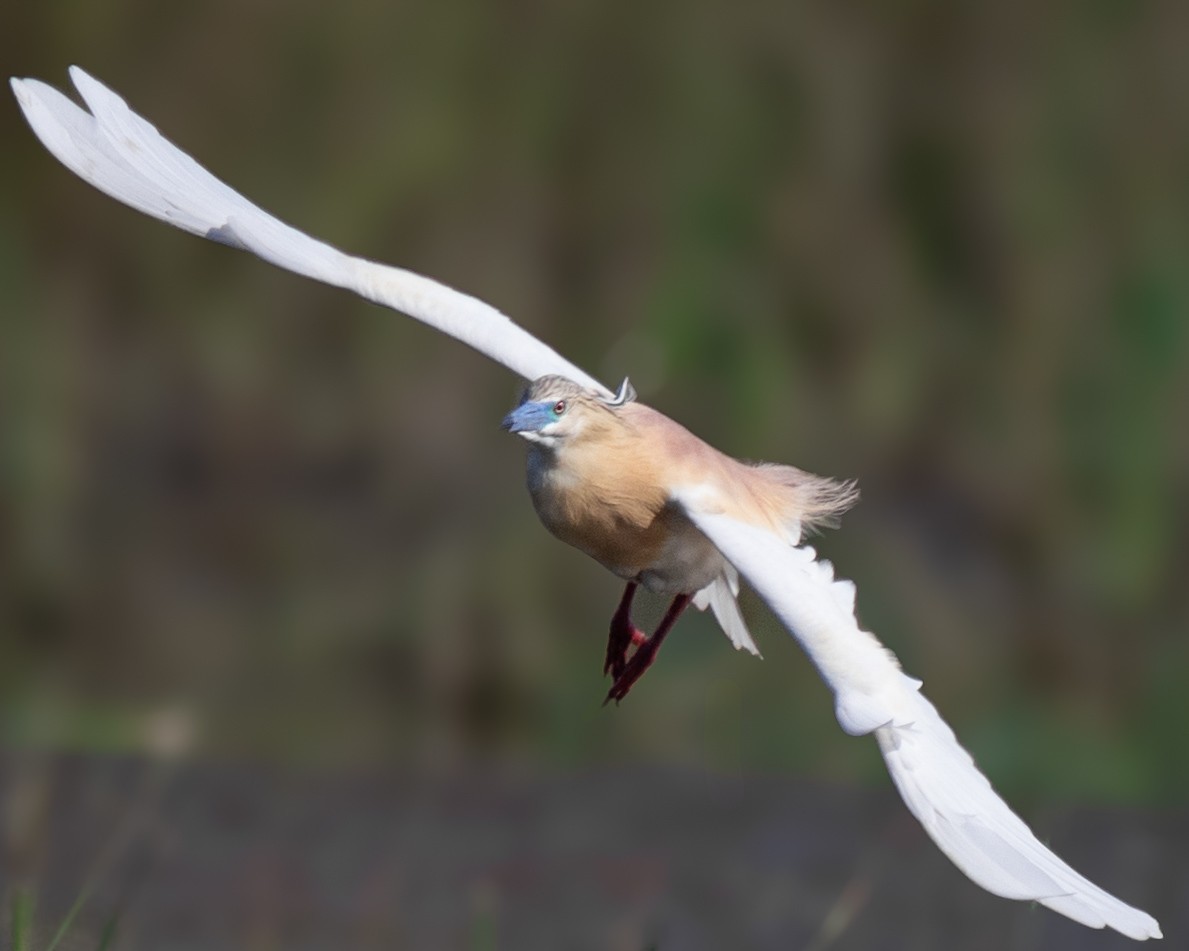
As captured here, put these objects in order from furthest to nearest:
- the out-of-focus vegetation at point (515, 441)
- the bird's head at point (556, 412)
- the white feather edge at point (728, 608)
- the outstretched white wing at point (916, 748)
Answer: the out-of-focus vegetation at point (515, 441)
the white feather edge at point (728, 608)
the bird's head at point (556, 412)
the outstretched white wing at point (916, 748)

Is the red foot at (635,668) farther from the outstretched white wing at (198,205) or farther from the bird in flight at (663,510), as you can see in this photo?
the outstretched white wing at (198,205)

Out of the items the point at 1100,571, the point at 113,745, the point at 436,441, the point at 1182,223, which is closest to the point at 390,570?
the point at 436,441

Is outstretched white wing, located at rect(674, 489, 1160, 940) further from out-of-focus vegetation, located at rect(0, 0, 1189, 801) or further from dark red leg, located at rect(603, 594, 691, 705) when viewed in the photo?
out-of-focus vegetation, located at rect(0, 0, 1189, 801)

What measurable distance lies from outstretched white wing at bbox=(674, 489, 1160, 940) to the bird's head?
0.12 meters

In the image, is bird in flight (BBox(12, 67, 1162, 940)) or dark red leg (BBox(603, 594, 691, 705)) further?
dark red leg (BBox(603, 594, 691, 705))

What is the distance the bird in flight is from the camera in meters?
1.14

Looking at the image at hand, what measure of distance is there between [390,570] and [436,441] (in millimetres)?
253

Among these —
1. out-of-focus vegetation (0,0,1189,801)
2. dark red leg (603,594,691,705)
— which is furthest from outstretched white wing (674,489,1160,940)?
out-of-focus vegetation (0,0,1189,801)

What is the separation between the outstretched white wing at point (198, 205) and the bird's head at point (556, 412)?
0.06 metres

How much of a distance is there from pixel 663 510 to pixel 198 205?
0.40 m

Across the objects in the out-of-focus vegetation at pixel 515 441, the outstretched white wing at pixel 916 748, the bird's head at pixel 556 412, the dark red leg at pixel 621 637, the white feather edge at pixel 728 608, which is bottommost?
the outstretched white wing at pixel 916 748

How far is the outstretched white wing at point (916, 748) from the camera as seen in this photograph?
109 cm

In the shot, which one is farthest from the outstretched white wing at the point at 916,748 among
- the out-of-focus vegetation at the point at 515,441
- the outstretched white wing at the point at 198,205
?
the out-of-focus vegetation at the point at 515,441

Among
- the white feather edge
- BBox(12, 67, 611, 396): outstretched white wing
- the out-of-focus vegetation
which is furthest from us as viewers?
the out-of-focus vegetation
